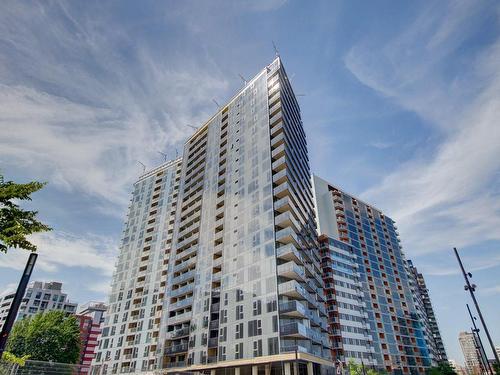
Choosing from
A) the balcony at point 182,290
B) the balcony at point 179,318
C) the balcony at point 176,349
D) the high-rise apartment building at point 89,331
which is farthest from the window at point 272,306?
the high-rise apartment building at point 89,331

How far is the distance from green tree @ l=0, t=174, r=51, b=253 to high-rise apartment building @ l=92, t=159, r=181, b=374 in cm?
5228

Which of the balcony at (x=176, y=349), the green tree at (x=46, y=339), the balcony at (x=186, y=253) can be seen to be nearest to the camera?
the balcony at (x=176, y=349)

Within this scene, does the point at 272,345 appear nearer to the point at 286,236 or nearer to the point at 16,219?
the point at 286,236

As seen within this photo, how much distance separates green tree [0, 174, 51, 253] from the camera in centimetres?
1259

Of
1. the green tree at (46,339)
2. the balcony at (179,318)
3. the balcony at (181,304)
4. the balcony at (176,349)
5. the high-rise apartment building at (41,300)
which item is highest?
the high-rise apartment building at (41,300)

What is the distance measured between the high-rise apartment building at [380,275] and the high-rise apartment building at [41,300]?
10372 cm

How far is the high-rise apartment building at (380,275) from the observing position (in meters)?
81.3

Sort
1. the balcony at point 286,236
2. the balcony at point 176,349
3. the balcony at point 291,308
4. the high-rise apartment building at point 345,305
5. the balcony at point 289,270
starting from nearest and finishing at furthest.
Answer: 1. the balcony at point 291,308
2. the balcony at point 289,270
3. the balcony at point 286,236
4. the balcony at point 176,349
5. the high-rise apartment building at point 345,305

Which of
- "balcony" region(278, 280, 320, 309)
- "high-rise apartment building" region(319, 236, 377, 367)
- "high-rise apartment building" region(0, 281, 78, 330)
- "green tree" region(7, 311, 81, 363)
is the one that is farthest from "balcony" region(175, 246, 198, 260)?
"high-rise apartment building" region(0, 281, 78, 330)

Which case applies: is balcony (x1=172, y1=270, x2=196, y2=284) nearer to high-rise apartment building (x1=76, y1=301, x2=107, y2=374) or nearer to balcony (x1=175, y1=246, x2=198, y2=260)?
balcony (x1=175, y1=246, x2=198, y2=260)

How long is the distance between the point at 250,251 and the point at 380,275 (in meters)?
60.5

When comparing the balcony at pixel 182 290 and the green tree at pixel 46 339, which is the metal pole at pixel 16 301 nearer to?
the balcony at pixel 182 290

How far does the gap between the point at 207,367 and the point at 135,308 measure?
29.9 metres

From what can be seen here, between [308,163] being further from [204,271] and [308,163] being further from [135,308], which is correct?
[135,308]
